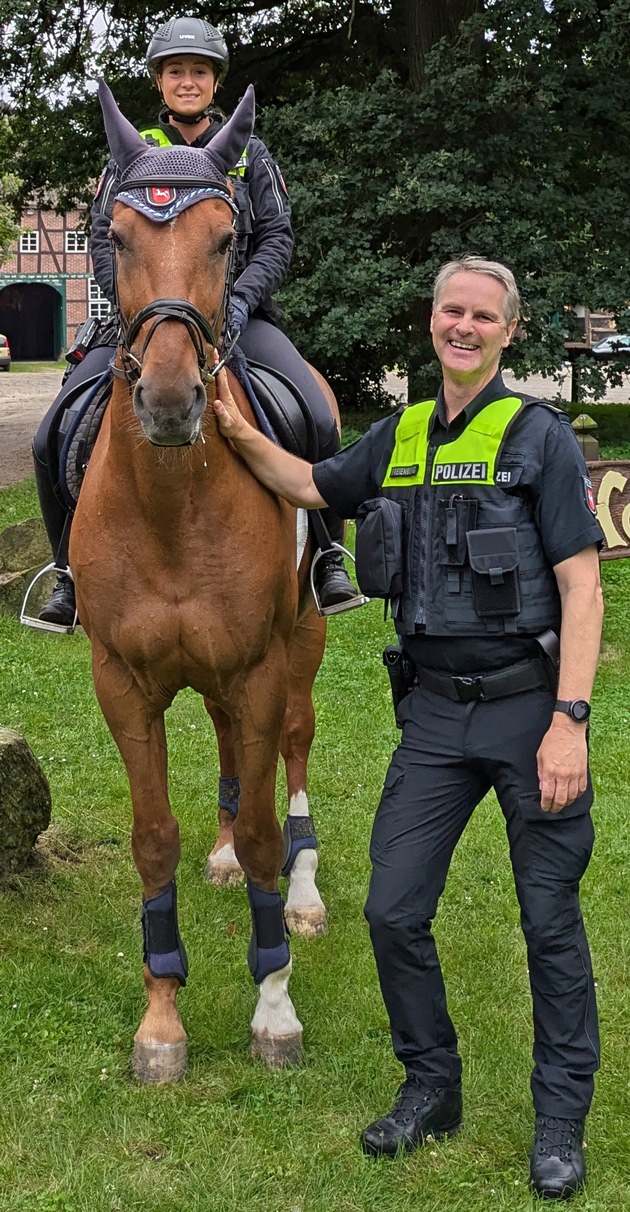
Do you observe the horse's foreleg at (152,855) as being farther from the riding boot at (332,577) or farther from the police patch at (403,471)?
the riding boot at (332,577)

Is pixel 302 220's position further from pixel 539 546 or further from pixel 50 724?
pixel 539 546

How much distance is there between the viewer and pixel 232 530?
396 centimetres

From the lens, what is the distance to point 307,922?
5391mm

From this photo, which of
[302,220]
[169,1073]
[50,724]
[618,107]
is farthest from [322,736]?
[618,107]

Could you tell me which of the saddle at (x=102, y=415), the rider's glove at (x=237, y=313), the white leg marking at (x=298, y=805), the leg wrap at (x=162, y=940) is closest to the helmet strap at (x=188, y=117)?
the rider's glove at (x=237, y=313)

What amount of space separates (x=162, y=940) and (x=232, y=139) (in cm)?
285

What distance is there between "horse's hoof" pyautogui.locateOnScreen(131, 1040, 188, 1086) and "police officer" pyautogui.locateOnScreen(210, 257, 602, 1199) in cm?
86

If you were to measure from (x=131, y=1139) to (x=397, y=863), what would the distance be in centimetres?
134

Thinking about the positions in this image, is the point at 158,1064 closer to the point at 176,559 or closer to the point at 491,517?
the point at 176,559

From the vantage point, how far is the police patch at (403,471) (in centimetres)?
364

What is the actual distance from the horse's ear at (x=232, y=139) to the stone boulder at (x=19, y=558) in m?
7.03

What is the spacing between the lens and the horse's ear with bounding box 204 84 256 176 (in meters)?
3.68

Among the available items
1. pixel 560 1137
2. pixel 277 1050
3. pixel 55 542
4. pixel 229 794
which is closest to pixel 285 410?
pixel 55 542

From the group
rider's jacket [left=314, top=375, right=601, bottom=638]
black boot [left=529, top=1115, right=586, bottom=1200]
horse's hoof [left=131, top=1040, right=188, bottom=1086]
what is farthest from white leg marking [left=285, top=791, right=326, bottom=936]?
rider's jacket [left=314, top=375, right=601, bottom=638]
